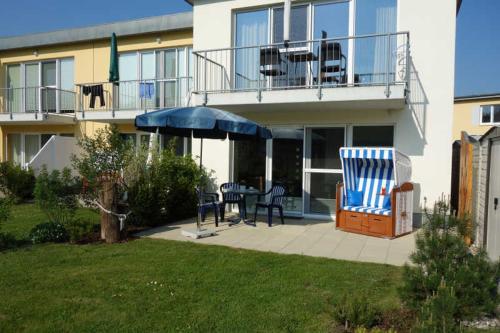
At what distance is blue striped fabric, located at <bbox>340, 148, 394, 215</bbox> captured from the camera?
8609 millimetres

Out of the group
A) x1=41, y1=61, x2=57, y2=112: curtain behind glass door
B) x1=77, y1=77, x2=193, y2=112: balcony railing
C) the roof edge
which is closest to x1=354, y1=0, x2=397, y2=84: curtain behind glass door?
x1=77, y1=77, x2=193, y2=112: balcony railing

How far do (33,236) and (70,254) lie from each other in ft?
4.34

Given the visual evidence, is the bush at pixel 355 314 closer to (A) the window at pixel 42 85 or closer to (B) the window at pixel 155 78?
(B) the window at pixel 155 78

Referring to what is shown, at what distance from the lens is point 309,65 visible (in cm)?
962

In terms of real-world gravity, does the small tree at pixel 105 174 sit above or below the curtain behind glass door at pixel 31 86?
below

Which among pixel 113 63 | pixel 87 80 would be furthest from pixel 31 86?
pixel 113 63

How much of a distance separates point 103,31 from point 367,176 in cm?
1098

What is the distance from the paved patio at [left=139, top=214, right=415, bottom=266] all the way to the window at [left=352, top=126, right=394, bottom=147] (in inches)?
87.7

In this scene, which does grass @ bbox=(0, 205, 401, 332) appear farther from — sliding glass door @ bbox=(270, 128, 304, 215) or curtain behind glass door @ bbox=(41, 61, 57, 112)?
curtain behind glass door @ bbox=(41, 61, 57, 112)

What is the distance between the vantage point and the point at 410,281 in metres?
3.71

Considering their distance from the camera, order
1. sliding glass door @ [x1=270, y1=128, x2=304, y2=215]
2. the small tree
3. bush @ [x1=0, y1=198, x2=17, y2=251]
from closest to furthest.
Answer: bush @ [x1=0, y1=198, x2=17, y2=251], the small tree, sliding glass door @ [x1=270, y1=128, x2=304, y2=215]

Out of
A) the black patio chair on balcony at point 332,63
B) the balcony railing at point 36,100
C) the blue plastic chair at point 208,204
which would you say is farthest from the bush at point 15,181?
the black patio chair on balcony at point 332,63

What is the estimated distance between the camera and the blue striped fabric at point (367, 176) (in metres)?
8.61

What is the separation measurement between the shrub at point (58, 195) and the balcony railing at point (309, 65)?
3.96m
